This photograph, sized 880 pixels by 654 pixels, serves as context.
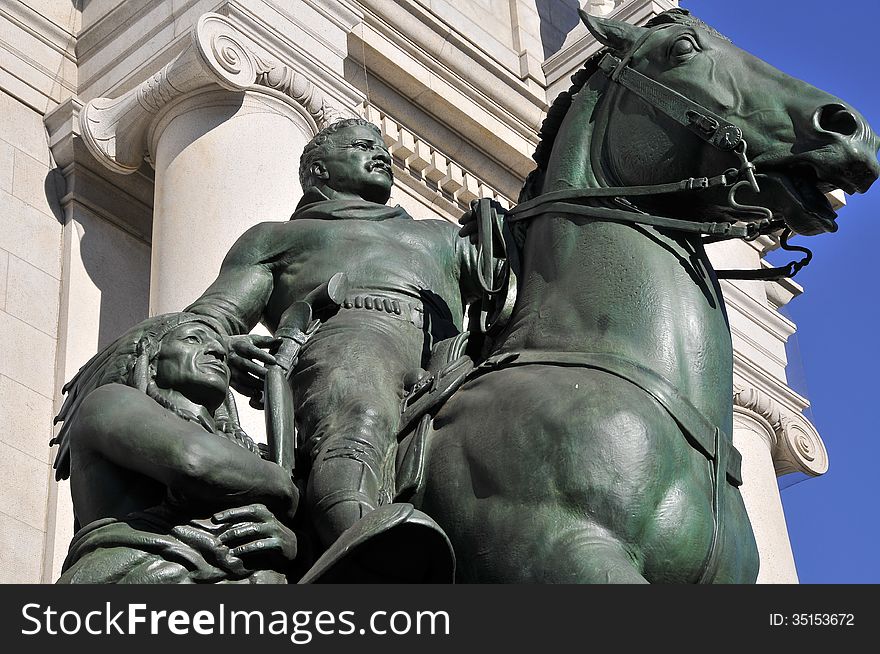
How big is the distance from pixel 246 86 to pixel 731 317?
6278 millimetres

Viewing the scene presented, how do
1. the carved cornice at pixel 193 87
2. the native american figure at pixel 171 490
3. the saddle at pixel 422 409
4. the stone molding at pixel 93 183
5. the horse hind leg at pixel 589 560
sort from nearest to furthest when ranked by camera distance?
the horse hind leg at pixel 589 560, the native american figure at pixel 171 490, the saddle at pixel 422 409, the carved cornice at pixel 193 87, the stone molding at pixel 93 183

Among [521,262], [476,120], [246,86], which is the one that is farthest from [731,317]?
[521,262]

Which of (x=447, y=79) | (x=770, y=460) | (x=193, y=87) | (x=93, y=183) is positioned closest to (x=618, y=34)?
(x=193, y=87)

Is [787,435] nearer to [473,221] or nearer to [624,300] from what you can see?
[473,221]

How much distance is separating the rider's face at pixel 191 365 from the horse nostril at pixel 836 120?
6.16 ft

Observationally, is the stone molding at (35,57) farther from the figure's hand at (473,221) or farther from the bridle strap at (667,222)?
the bridle strap at (667,222)

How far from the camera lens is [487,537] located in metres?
Answer: 5.07

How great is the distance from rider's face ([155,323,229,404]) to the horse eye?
64.4 inches

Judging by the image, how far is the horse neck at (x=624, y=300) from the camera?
5.31 m

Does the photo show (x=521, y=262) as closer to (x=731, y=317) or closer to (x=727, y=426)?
(x=727, y=426)

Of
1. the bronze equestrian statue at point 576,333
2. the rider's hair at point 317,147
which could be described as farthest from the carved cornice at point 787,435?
the bronze equestrian statue at point 576,333

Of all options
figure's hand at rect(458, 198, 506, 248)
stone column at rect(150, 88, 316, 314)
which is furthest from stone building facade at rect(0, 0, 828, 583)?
figure's hand at rect(458, 198, 506, 248)

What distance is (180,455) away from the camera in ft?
16.9

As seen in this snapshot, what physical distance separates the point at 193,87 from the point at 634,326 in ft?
21.8
